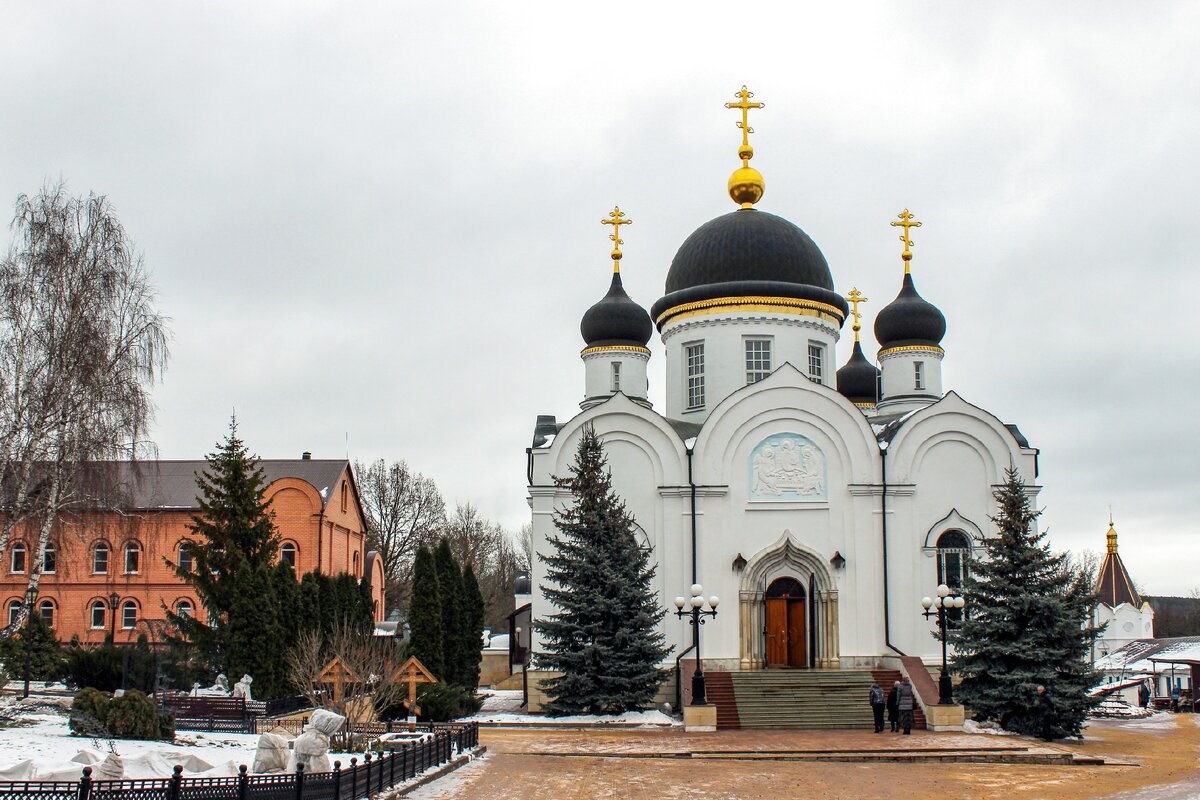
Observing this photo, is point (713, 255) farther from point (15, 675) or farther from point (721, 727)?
point (15, 675)

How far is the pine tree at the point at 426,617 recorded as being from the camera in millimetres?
26125

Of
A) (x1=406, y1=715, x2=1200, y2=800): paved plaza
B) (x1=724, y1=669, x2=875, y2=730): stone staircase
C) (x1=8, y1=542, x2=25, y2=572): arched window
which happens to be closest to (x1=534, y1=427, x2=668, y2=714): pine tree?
(x1=406, y1=715, x2=1200, y2=800): paved plaza

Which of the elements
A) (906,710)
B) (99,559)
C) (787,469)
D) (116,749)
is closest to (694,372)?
(787,469)

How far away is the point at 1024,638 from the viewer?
22031 millimetres

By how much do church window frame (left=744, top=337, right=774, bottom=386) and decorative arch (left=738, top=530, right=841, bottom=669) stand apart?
15.0ft

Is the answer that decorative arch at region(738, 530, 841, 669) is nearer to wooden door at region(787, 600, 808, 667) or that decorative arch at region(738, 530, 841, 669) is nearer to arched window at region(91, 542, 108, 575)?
wooden door at region(787, 600, 808, 667)

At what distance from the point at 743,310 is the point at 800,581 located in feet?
22.4

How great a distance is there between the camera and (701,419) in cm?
2959

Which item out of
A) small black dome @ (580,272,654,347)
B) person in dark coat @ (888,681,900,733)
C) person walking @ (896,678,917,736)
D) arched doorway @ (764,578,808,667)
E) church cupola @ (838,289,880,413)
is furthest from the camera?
church cupola @ (838,289,880,413)

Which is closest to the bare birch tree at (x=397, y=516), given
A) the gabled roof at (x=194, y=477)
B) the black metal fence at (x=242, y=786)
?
the gabled roof at (x=194, y=477)

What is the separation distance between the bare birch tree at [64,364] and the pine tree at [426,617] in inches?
321

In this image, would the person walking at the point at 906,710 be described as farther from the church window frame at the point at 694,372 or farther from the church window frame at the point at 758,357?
the church window frame at the point at 694,372

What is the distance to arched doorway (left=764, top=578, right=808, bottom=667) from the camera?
26406mm

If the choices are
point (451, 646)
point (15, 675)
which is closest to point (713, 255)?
point (451, 646)
